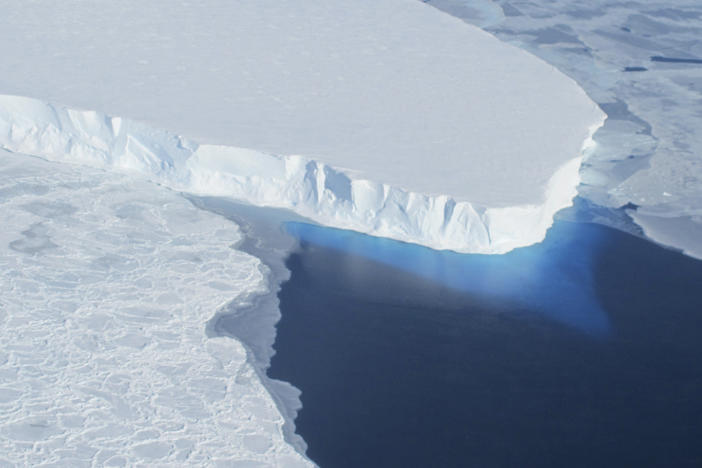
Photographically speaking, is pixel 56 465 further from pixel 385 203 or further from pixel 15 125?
pixel 15 125

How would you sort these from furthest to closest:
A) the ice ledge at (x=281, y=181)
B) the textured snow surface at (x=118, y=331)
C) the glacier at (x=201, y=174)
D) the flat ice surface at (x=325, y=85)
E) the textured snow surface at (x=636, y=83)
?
the textured snow surface at (x=636, y=83), the flat ice surface at (x=325, y=85), the ice ledge at (x=281, y=181), the glacier at (x=201, y=174), the textured snow surface at (x=118, y=331)

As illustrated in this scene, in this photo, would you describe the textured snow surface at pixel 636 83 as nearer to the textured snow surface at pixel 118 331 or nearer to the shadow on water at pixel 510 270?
the shadow on water at pixel 510 270

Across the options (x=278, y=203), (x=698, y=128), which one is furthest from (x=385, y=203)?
(x=698, y=128)

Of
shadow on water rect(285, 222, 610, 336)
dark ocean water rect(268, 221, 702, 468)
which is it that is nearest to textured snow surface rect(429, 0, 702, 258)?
dark ocean water rect(268, 221, 702, 468)

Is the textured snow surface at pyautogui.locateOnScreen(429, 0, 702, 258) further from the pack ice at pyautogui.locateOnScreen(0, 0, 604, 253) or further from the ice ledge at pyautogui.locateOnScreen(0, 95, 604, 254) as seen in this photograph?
the ice ledge at pyautogui.locateOnScreen(0, 95, 604, 254)

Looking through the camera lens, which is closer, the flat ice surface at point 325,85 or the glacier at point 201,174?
the glacier at point 201,174

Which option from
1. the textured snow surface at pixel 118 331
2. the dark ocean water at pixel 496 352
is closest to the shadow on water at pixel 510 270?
the dark ocean water at pixel 496 352

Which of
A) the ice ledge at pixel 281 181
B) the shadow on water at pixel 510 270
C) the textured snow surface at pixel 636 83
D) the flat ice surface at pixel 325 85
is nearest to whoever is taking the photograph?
the shadow on water at pixel 510 270
